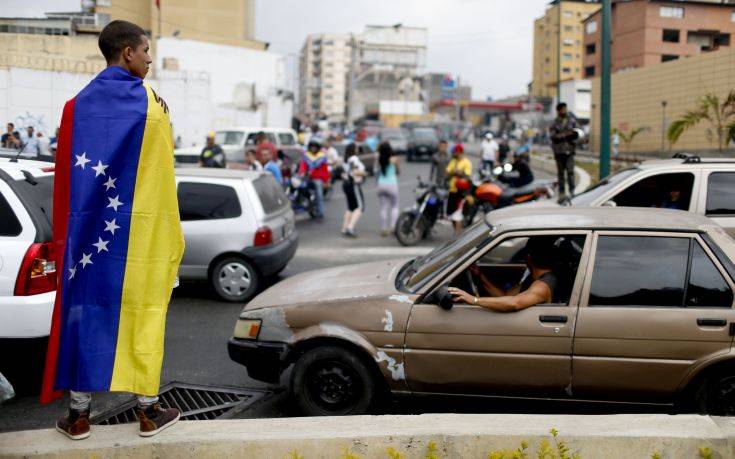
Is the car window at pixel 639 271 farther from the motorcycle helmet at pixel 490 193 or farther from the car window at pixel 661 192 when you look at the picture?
the motorcycle helmet at pixel 490 193

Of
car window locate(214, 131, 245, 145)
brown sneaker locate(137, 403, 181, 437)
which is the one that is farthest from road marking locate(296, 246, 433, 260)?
car window locate(214, 131, 245, 145)

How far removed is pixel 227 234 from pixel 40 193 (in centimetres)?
345

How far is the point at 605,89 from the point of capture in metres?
14.0

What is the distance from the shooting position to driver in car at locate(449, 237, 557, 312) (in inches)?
193

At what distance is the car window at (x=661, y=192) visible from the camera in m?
8.12

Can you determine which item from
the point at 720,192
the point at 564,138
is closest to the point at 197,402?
the point at 720,192

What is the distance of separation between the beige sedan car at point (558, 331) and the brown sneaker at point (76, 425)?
147cm

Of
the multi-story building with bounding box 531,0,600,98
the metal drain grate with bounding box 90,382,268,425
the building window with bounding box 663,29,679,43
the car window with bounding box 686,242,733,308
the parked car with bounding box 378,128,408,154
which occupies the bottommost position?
the metal drain grate with bounding box 90,382,268,425

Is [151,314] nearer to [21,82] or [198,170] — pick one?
[198,170]

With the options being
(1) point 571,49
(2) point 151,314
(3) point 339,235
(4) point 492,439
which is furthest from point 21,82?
(1) point 571,49

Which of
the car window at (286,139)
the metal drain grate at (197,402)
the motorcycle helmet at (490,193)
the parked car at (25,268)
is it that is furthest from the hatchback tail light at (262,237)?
the car window at (286,139)

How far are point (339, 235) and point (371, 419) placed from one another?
10.8 metres

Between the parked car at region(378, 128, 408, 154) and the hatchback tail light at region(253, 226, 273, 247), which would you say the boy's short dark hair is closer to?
the hatchback tail light at region(253, 226, 273, 247)

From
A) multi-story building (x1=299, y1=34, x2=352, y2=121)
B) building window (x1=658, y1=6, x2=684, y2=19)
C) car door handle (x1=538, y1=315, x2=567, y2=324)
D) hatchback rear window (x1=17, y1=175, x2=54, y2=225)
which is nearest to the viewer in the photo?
car door handle (x1=538, y1=315, x2=567, y2=324)
